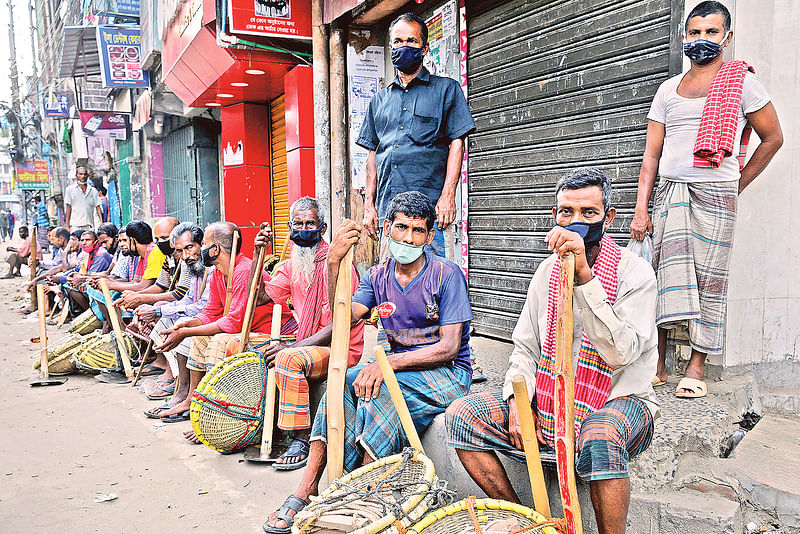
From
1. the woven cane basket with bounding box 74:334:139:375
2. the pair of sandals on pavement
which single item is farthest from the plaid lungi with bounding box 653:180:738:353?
the woven cane basket with bounding box 74:334:139:375

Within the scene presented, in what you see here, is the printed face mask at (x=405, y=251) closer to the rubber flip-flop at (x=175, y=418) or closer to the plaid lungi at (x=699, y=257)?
the plaid lungi at (x=699, y=257)

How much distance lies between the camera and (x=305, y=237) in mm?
3986

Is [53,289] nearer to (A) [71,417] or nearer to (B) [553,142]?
(A) [71,417]

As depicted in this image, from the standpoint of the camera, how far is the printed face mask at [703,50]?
9.31 ft

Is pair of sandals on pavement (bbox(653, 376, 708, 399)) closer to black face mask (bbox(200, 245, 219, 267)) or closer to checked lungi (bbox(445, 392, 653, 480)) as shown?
checked lungi (bbox(445, 392, 653, 480))

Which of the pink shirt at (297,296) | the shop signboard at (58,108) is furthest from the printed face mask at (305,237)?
the shop signboard at (58,108)

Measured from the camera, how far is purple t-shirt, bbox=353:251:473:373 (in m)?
2.95

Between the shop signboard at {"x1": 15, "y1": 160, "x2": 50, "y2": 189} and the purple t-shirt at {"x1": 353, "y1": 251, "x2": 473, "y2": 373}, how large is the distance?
34317mm

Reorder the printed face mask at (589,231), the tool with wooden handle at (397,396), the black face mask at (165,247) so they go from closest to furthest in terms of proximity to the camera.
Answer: the printed face mask at (589,231), the tool with wooden handle at (397,396), the black face mask at (165,247)

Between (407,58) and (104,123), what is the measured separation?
15.2 meters

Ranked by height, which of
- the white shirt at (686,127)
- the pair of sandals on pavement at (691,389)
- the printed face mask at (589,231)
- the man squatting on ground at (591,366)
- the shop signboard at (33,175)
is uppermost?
the shop signboard at (33,175)

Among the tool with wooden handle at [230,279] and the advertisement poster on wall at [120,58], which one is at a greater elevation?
the advertisement poster on wall at [120,58]

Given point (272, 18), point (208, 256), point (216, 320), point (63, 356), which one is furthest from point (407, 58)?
point (63, 356)

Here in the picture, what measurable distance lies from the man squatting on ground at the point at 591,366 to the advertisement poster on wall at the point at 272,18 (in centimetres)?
547
